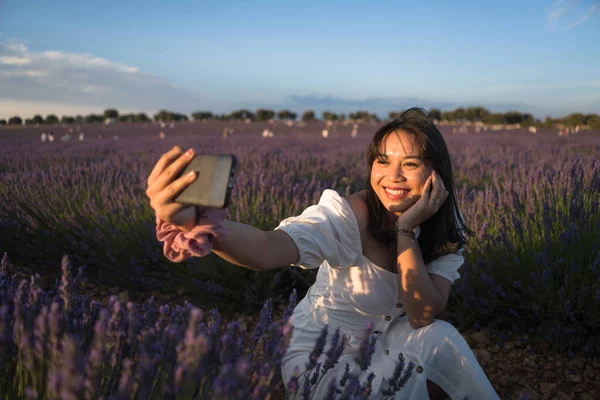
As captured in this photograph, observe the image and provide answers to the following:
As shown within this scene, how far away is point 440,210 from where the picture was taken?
1864 millimetres

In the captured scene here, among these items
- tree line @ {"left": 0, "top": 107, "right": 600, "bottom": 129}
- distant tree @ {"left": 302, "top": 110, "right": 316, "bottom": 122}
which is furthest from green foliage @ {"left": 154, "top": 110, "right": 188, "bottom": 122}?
distant tree @ {"left": 302, "top": 110, "right": 316, "bottom": 122}

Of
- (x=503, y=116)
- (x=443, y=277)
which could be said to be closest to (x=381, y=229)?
(x=443, y=277)

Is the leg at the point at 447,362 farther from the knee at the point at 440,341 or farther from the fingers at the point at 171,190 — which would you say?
the fingers at the point at 171,190

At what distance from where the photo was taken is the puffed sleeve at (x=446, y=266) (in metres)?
1.79

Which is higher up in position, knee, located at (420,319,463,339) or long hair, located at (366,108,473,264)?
long hair, located at (366,108,473,264)

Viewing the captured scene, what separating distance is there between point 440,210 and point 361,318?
0.56 meters

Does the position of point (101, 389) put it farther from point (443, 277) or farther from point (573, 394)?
point (573, 394)

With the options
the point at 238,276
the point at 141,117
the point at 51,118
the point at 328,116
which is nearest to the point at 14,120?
the point at 51,118

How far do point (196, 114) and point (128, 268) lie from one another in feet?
141

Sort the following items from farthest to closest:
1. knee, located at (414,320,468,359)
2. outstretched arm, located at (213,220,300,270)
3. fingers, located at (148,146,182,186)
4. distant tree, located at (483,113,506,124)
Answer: distant tree, located at (483,113,506,124) → knee, located at (414,320,468,359) → outstretched arm, located at (213,220,300,270) → fingers, located at (148,146,182,186)

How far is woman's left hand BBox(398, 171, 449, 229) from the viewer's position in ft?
5.21

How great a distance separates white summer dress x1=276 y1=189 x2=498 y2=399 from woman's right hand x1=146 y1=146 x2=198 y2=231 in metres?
0.50

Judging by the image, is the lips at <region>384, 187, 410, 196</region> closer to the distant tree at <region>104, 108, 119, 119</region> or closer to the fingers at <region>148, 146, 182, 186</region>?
the fingers at <region>148, 146, 182, 186</region>

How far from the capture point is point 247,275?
2846 millimetres
